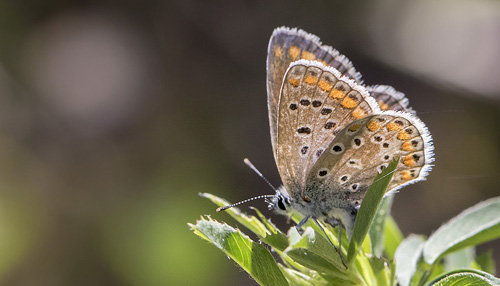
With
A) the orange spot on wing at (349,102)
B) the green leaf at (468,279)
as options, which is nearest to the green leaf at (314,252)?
the green leaf at (468,279)

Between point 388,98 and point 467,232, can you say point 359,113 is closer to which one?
point 388,98

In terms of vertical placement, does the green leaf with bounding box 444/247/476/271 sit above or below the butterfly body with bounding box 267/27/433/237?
below

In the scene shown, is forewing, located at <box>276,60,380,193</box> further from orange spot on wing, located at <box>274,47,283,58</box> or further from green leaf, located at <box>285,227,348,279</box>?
green leaf, located at <box>285,227,348,279</box>

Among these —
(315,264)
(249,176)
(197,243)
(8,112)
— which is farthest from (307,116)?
(8,112)

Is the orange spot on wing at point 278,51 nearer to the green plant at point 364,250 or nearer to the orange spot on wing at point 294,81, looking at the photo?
the orange spot on wing at point 294,81

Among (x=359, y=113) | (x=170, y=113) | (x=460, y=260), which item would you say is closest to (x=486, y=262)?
→ (x=460, y=260)

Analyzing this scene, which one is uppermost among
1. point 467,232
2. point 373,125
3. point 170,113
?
point 170,113

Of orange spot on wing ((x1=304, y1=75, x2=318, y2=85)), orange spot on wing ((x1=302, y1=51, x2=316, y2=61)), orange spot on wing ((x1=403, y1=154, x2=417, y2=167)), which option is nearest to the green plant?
orange spot on wing ((x1=403, y1=154, x2=417, y2=167))
